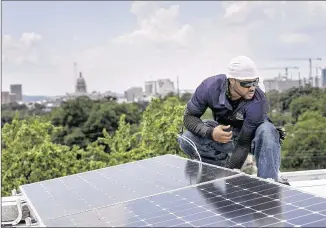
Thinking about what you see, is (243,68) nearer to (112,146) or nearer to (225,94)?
(225,94)

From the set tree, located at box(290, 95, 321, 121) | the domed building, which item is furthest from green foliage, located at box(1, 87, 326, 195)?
the domed building

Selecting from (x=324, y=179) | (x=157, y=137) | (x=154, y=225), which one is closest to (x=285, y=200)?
(x=154, y=225)

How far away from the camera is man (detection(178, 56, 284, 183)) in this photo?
4.75 metres

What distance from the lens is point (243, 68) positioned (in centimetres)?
476

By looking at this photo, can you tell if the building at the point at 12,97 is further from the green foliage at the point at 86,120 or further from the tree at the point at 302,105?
the tree at the point at 302,105

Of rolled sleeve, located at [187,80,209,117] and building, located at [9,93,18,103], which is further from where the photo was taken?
building, located at [9,93,18,103]

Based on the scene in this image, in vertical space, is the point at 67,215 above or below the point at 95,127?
above

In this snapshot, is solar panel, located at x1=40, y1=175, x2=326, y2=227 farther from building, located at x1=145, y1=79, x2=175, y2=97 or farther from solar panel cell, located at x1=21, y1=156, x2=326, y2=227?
building, located at x1=145, y1=79, x2=175, y2=97

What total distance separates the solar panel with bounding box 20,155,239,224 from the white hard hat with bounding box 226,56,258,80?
2.78 ft

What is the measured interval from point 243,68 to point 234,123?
67cm

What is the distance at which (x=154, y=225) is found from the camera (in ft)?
10.4

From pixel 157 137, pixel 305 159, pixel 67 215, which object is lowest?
pixel 305 159

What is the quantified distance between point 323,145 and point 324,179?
25.5 metres

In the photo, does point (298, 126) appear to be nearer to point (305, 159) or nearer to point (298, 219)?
point (305, 159)
